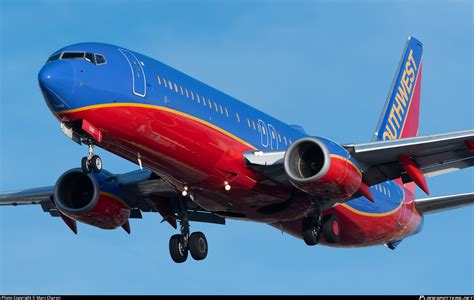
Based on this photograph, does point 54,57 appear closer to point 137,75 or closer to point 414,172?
point 137,75

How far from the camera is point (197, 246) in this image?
4647cm

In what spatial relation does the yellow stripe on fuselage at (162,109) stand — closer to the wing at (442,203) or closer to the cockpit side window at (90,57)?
the cockpit side window at (90,57)

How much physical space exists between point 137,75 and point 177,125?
85.0 inches

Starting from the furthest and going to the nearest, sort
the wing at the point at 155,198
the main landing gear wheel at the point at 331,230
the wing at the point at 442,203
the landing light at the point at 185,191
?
1. the wing at the point at 442,203
2. the wing at the point at 155,198
3. the main landing gear wheel at the point at 331,230
4. the landing light at the point at 185,191

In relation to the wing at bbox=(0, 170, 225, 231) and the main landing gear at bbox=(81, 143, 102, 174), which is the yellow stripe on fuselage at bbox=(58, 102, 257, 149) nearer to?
the main landing gear at bbox=(81, 143, 102, 174)

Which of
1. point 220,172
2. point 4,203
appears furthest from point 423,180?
point 4,203

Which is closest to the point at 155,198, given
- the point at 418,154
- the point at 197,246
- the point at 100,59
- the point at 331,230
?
the point at 197,246

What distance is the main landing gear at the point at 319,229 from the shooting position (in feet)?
150

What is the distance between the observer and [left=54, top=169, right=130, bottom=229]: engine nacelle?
1853 inches

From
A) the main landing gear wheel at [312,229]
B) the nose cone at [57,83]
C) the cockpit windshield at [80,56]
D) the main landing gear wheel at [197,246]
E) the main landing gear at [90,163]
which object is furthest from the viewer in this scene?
the main landing gear wheel at [197,246]

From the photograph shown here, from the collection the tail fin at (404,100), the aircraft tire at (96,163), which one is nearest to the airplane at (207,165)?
the aircraft tire at (96,163)

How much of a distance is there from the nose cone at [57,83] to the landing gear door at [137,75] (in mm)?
2402

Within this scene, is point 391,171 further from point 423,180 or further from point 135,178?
point 135,178

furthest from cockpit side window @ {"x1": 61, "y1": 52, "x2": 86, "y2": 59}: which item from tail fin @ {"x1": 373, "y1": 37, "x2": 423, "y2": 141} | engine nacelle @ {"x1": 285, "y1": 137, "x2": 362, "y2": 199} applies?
tail fin @ {"x1": 373, "y1": 37, "x2": 423, "y2": 141}
